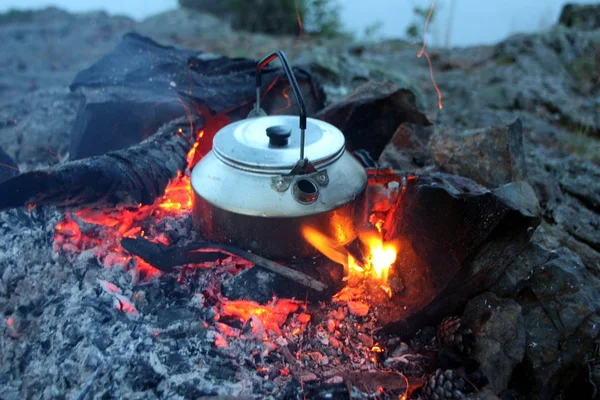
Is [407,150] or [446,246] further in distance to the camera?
[407,150]

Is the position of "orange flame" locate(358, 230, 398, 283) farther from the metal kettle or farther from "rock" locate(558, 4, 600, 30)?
"rock" locate(558, 4, 600, 30)

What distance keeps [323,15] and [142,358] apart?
34.8 ft

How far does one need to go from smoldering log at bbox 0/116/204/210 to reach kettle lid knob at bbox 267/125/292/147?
87cm

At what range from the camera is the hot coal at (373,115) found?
12.4 feet

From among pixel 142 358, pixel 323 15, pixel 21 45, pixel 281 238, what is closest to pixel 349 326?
pixel 281 238

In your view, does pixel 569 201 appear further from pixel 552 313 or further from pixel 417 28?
pixel 417 28

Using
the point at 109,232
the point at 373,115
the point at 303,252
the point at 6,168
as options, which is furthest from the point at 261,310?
the point at 6,168

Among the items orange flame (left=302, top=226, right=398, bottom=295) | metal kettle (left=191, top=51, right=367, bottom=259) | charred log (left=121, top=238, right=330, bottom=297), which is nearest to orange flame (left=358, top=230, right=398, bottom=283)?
orange flame (left=302, top=226, right=398, bottom=295)

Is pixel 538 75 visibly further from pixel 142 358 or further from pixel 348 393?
pixel 142 358

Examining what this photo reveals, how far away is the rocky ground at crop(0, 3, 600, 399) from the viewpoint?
214cm

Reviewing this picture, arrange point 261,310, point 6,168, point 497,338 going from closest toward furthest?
1. point 497,338
2. point 261,310
3. point 6,168

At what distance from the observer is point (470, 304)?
238 cm

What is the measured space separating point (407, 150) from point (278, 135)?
1561 mm

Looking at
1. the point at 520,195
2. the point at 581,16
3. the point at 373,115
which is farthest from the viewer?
the point at 581,16
